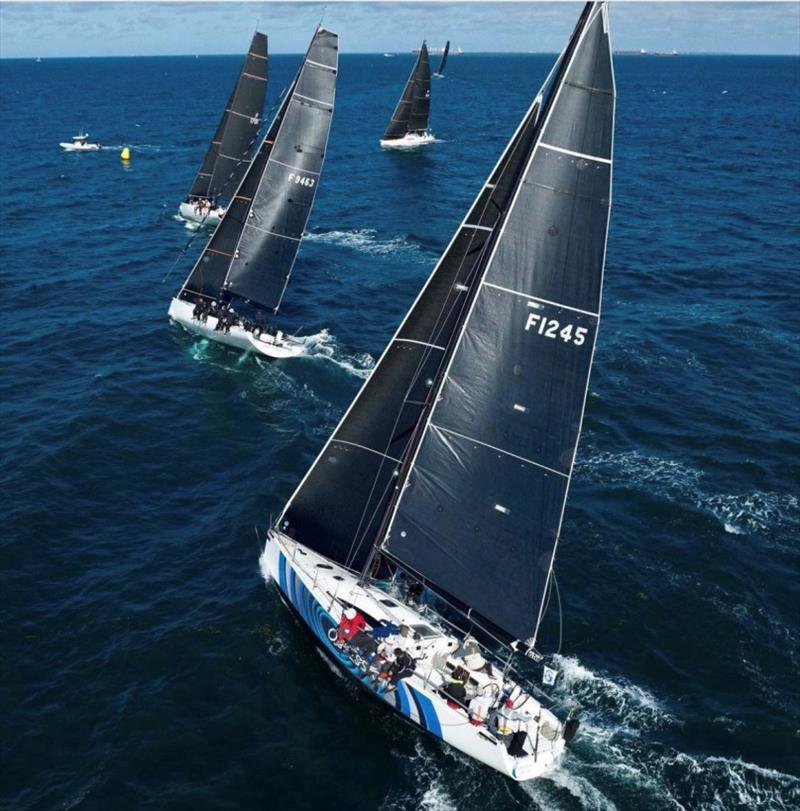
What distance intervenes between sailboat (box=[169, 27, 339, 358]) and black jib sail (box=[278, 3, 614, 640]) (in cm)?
2417

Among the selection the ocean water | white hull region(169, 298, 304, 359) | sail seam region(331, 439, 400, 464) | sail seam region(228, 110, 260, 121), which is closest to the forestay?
sail seam region(331, 439, 400, 464)

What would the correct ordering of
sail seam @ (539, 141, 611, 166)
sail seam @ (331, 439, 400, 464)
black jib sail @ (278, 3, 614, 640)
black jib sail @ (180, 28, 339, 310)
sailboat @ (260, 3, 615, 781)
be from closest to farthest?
sail seam @ (539, 141, 611, 166) → black jib sail @ (278, 3, 614, 640) → sailboat @ (260, 3, 615, 781) → sail seam @ (331, 439, 400, 464) → black jib sail @ (180, 28, 339, 310)

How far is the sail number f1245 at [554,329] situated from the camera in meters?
21.4

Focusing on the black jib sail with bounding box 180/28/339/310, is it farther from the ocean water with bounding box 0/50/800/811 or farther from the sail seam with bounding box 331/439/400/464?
the sail seam with bounding box 331/439/400/464

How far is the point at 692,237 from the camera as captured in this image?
232 ft

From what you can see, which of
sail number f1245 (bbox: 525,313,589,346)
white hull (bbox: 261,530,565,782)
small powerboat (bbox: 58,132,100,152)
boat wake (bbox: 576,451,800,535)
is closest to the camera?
sail number f1245 (bbox: 525,313,589,346)

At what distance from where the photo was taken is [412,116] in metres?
114

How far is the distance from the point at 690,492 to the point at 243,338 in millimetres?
25085

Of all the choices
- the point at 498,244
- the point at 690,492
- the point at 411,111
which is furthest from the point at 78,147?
the point at 498,244

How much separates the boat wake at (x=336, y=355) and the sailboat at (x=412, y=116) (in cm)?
7080

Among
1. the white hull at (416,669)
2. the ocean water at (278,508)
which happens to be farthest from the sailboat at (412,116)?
the white hull at (416,669)

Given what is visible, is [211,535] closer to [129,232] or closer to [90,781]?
[90,781]

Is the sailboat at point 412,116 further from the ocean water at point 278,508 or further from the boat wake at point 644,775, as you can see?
the boat wake at point 644,775

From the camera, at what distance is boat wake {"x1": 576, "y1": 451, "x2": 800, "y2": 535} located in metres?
32.9
